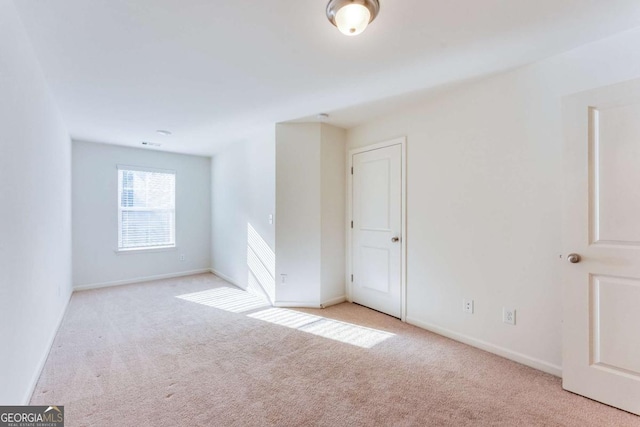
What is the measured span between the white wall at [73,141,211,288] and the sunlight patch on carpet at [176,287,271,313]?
1.42 m

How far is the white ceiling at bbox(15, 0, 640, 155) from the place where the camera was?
1.58 meters

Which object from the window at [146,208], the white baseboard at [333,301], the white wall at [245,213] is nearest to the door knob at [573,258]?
the white baseboard at [333,301]

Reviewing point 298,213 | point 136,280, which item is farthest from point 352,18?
point 136,280

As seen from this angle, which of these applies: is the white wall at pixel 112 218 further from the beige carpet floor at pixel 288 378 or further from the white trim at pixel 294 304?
the white trim at pixel 294 304

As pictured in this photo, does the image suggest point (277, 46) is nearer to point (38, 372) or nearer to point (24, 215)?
point (24, 215)

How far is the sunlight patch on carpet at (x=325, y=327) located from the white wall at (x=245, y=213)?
1.50ft

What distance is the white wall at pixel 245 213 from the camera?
386 cm

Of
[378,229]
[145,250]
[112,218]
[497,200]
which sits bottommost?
[145,250]

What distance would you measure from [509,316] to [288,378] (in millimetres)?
1866

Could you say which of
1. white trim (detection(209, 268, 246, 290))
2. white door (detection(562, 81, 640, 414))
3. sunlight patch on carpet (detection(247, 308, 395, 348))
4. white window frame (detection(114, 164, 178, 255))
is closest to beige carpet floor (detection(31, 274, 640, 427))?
sunlight patch on carpet (detection(247, 308, 395, 348))

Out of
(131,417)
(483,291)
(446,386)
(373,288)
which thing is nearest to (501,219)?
(483,291)

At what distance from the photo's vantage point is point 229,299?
13.0ft

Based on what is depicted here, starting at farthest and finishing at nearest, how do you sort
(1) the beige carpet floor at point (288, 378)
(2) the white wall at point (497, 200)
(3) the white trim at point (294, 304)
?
1. (3) the white trim at point (294, 304)
2. (2) the white wall at point (497, 200)
3. (1) the beige carpet floor at point (288, 378)

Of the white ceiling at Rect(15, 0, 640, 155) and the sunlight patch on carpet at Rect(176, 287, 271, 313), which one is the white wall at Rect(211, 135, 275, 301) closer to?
the sunlight patch on carpet at Rect(176, 287, 271, 313)
